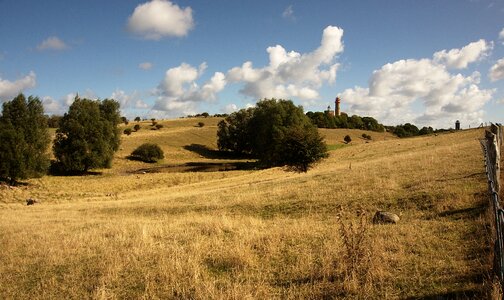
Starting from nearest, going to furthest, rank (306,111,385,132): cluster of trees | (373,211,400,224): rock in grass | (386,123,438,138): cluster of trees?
(373,211,400,224): rock in grass
(306,111,385,132): cluster of trees
(386,123,438,138): cluster of trees

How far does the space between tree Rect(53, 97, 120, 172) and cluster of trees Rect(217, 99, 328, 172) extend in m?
28.0

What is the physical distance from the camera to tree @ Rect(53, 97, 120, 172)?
60344mm

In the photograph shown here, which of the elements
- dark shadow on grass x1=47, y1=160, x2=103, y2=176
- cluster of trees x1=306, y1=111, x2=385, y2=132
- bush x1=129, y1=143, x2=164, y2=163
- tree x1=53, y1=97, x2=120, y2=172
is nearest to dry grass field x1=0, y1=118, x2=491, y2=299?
tree x1=53, y1=97, x2=120, y2=172

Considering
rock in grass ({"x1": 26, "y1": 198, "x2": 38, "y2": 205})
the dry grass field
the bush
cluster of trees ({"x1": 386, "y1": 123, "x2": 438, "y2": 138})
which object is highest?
cluster of trees ({"x1": 386, "y1": 123, "x2": 438, "y2": 138})

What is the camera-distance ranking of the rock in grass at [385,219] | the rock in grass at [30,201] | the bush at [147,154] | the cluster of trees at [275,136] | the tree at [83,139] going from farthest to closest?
the bush at [147,154], the tree at [83,139], the cluster of trees at [275,136], the rock in grass at [30,201], the rock in grass at [385,219]

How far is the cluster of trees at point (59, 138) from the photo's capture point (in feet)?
154

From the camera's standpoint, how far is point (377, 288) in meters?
7.45

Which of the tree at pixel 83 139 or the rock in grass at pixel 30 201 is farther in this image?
the tree at pixel 83 139

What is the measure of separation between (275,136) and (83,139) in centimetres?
3417

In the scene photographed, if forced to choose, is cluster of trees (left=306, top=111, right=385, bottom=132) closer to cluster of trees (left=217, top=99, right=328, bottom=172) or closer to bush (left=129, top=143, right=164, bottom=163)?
cluster of trees (left=217, top=99, right=328, bottom=172)

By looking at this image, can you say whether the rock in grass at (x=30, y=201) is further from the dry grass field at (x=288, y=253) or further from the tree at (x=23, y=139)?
the dry grass field at (x=288, y=253)

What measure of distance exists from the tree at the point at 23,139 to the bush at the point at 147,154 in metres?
32.1

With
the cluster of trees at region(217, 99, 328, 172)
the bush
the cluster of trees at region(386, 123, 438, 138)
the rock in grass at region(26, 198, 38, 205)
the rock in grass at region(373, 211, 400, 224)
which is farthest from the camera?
the cluster of trees at region(386, 123, 438, 138)

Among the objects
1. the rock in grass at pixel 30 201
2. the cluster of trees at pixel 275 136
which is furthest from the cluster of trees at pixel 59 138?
the cluster of trees at pixel 275 136
